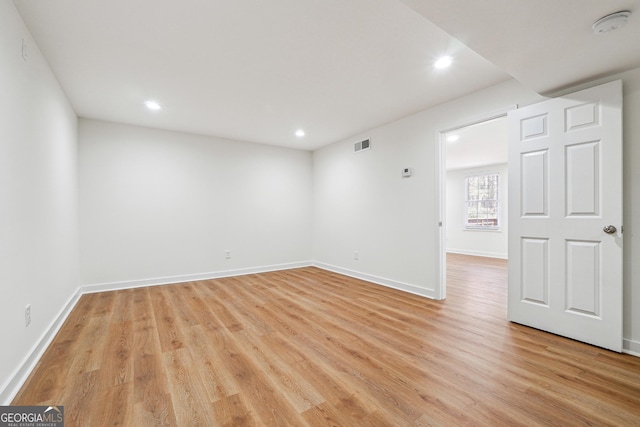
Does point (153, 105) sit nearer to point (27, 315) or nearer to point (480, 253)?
point (27, 315)

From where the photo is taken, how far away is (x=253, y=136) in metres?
4.88

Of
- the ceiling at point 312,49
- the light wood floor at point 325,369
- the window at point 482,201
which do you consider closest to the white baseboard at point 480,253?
the window at point 482,201

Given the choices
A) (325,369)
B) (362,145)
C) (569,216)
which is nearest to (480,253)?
(362,145)

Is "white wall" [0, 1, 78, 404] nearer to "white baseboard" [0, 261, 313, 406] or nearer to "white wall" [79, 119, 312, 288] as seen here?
"white baseboard" [0, 261, 313, 406]

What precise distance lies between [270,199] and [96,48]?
351 cm

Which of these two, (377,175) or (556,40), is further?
(377,175)

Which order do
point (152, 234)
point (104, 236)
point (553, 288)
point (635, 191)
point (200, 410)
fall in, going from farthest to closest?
1. point (152, 234)
2. point (104, 236)
3. point (553, 288)
4. point (635, 191)
5. point (200, 410)

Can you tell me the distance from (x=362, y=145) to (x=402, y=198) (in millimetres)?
1310

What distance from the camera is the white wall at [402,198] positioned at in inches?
84.5

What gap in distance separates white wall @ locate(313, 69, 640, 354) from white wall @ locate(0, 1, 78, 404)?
12.7 feet

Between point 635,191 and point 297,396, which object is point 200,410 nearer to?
point 297,396

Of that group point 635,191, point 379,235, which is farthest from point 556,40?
point 379,235

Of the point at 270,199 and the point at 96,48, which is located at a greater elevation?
the point at 96,48

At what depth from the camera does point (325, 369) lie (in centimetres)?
193
